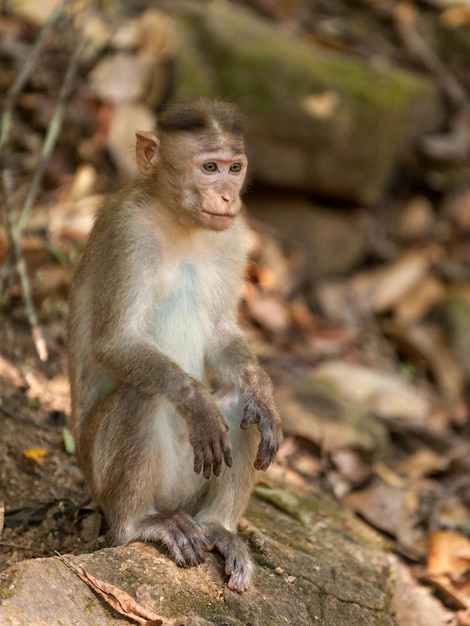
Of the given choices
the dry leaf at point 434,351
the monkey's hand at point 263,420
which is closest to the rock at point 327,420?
the dry leaf at point 434,351

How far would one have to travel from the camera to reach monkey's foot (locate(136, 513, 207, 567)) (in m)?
4.41

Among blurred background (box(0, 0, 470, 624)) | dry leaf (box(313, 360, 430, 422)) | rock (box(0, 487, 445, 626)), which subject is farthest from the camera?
dry leaf (box(313, 360, 430, 422))

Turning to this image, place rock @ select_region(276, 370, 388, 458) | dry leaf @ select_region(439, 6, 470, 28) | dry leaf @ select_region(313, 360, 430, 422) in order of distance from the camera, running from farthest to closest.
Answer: dry leaf @ select_region(439, 6, 470, 28) < dry leaf @ select_region(313, 360, 430, 422) < rock @ select_region(276, 370, 388, 458)

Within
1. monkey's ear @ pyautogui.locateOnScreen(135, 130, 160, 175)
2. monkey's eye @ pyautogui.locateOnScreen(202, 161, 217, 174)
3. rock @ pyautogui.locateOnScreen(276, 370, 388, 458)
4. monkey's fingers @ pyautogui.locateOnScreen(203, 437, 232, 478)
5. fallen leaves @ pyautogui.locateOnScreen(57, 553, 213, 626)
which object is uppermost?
monkey's eye @ pyautogui.locateOnScreen(202, 161, 217, 174)

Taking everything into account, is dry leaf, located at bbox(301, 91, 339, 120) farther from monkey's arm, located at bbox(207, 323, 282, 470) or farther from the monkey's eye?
the monkey's eye

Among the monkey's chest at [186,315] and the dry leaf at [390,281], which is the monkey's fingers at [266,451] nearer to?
the monkey's chest at [186,315]

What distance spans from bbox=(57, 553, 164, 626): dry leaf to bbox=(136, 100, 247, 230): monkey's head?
176cm

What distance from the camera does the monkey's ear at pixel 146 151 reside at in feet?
16.4

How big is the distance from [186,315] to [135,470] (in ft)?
3.01

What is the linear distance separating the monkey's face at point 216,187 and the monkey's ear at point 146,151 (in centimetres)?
26

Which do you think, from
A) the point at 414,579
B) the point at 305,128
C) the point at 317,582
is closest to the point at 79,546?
the point at 317,582

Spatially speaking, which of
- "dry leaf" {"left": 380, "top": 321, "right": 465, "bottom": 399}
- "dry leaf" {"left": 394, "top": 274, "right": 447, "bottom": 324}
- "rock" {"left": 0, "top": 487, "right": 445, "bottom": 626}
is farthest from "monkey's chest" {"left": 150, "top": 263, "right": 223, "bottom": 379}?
"dry leaf" {"left": 394, "top": 274, "right": 447, "bottom": 324}

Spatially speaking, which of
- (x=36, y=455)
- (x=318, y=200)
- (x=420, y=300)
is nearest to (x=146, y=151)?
(x=36, y=455)

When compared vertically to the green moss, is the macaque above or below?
above
